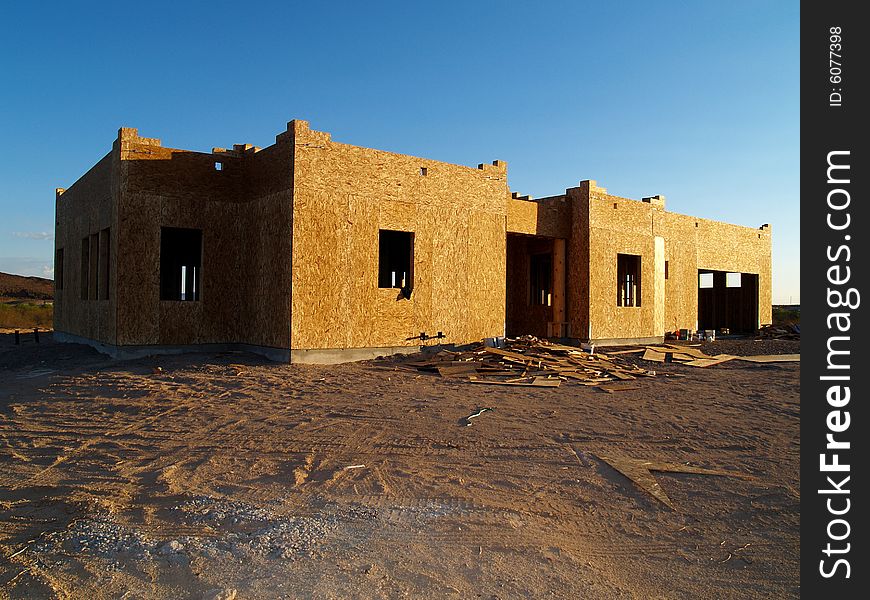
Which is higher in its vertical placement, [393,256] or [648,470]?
[393,256]

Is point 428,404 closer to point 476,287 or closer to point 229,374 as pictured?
point 229,374

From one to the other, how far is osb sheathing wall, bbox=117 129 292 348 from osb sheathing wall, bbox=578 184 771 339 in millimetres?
10304

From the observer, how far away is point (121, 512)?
16.6 ft

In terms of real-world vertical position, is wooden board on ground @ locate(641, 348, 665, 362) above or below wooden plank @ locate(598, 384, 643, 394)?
above

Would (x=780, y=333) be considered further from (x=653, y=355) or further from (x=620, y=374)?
(x=620, y=374)

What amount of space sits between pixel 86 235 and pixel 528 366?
12.9 meters

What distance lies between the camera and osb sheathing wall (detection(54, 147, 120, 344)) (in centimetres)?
1451

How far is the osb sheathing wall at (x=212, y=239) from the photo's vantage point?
45.7ft

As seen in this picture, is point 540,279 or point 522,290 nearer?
point 522,290

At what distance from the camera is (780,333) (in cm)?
2630

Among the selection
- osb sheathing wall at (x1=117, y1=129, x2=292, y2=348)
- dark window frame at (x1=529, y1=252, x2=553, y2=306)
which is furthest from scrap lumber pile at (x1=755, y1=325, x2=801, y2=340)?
osb sheathing wall at (x1=117, y1=129, x2=292, y2=348)

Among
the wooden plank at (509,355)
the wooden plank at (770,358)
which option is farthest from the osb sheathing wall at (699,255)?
the wooden plank at (509,355)

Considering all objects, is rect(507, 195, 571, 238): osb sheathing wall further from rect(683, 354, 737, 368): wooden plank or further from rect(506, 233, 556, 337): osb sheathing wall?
rect(683, 354, 737, 368): wooden plank

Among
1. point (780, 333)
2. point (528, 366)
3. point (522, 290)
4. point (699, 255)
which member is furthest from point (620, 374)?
point (780, 333)
